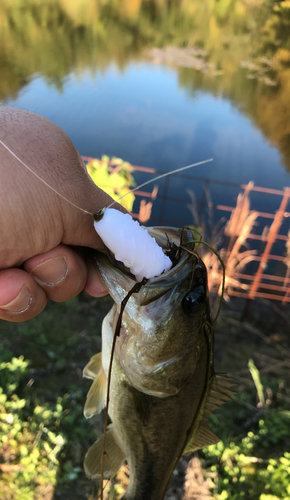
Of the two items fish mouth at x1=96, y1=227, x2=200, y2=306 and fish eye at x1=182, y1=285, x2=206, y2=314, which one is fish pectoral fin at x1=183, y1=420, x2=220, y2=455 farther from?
fish mouth at x1=96, y1=227, x2=200, y2=306

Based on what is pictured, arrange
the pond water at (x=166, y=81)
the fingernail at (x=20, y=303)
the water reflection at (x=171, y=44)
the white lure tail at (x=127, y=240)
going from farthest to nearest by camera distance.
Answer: the water reflection at (x=171, y=44)
the pond water at (x=166, y=81)
the fingernail at (x=20, y=303)
the white lure tail at (x=127, y=240)

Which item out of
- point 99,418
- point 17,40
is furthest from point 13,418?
point 17,40

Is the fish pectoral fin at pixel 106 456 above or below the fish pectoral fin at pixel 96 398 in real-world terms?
below

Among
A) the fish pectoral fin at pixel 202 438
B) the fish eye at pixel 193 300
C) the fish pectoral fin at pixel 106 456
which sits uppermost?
the fish eye at pixel 193 300

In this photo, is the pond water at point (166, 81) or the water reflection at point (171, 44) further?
the water reflection at point (171, 44)

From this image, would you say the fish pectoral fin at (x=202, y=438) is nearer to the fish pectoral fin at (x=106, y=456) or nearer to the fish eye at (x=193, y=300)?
the fish pectoral fin at (x=106, y=456)

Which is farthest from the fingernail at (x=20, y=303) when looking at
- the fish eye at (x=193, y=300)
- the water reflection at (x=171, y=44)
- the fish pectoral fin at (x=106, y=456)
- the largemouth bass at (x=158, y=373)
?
the water reflection at (x=171, y=44)

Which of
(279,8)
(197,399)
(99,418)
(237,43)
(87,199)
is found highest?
(279,8)

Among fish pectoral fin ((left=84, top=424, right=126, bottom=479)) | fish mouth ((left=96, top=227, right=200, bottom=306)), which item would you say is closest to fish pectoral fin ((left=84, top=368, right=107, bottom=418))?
fish pectoral fin ((left=84, top=424, right=126, bottom=479))

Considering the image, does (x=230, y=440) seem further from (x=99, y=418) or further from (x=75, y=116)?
(x=75, y=116)
